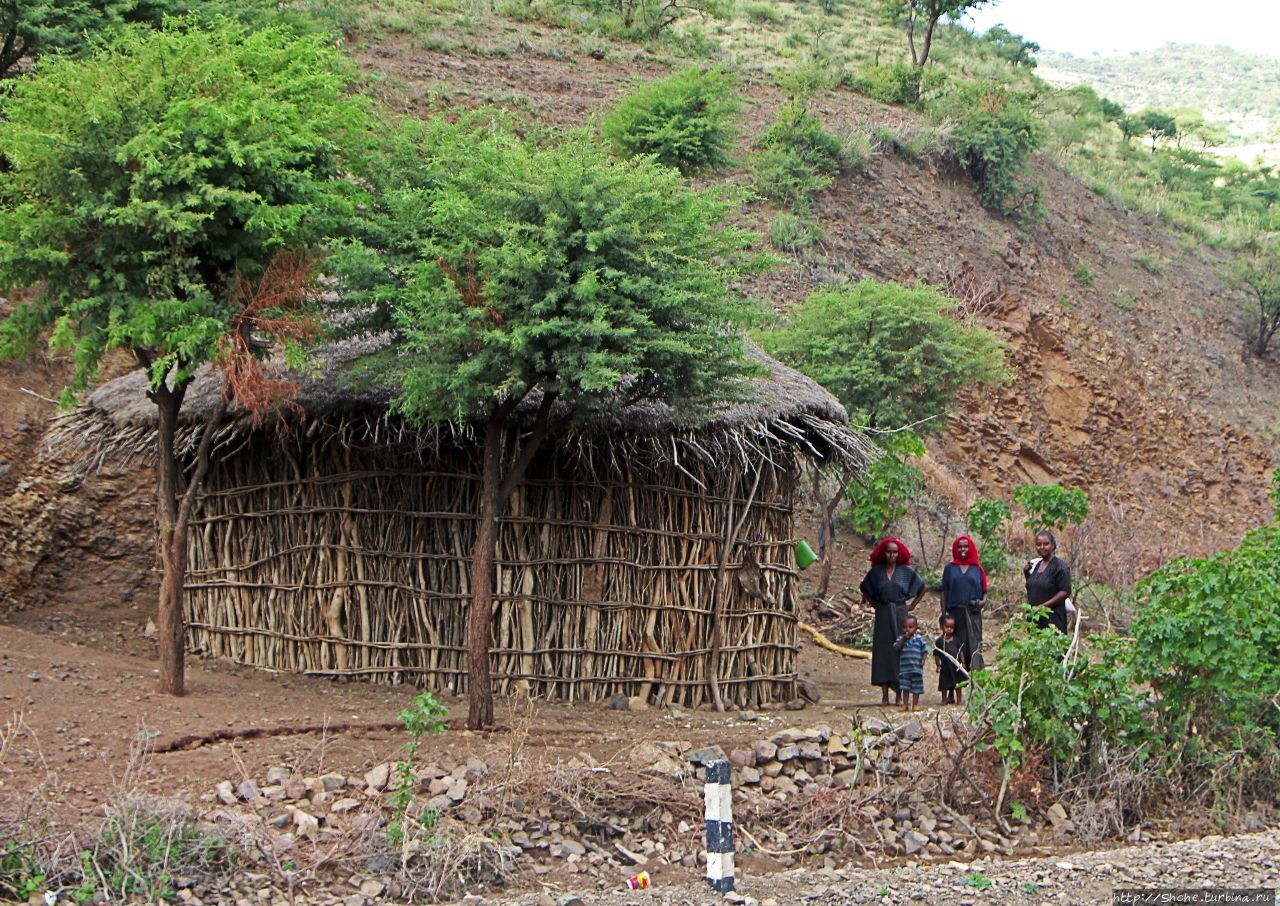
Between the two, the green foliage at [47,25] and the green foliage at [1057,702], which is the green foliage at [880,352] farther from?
the green foliage at [1057,702]

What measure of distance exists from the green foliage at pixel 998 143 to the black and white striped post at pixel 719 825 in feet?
83.5

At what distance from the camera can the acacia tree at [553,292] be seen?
26.1ft

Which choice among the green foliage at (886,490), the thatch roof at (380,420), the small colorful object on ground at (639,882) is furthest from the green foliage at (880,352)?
the small colorful object on ground at (639,882)

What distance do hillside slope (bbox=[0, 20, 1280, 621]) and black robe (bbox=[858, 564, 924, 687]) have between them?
1001 centimetres

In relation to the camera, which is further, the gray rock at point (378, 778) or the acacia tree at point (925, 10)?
the acacia tree at point (925, 10)

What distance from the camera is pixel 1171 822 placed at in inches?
308

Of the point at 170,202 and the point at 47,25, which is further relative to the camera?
the point at 47,25

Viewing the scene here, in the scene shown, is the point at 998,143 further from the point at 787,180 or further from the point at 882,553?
the point at 882,553

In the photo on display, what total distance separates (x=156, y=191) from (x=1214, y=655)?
21.6ft

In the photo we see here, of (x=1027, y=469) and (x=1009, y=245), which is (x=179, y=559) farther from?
(x=1009, y=245)

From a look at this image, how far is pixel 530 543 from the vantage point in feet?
33.1

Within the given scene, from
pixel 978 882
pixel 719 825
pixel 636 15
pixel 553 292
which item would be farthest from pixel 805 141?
pixel 719 825

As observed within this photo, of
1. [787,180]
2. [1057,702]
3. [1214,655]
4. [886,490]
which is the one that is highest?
[787,180]

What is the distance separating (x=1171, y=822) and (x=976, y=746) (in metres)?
1.22
